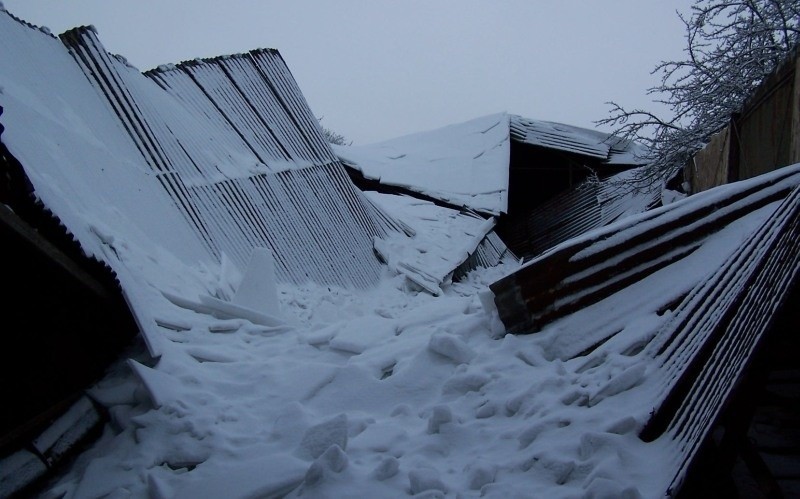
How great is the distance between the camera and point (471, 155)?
14.1m

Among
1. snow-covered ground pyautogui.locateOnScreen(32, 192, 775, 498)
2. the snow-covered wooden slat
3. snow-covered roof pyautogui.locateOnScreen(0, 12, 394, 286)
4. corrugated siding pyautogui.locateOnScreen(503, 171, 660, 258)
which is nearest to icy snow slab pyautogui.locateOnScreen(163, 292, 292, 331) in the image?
snow-covered ground pyautogui.locateOnScreen(32, 192, 775, 498)

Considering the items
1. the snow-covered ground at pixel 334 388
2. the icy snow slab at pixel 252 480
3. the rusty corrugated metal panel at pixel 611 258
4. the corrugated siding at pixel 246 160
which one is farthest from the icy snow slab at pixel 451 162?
the icy snow slab at pixel 252 480

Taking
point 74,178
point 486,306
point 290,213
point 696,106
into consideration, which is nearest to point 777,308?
point 486,306

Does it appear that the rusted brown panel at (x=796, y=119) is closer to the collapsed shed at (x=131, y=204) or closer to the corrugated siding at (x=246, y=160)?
the collapsed shed at (x=131, y=204)

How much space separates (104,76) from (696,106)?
9.21m

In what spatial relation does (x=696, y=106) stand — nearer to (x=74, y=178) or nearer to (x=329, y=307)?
(x=329, y=307)

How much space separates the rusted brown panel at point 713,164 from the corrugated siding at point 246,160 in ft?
13.5

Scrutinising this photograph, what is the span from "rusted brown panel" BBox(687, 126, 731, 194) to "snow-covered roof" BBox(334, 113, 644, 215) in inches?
101

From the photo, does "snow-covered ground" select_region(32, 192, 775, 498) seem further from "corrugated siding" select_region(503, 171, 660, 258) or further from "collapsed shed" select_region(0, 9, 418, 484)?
"corrugated siding" select_region(503, 171, 660, 258)

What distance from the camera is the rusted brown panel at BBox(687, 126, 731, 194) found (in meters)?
6.82

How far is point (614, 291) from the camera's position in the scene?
3.35 m

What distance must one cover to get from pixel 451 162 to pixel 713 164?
690cm

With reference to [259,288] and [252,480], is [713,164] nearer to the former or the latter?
[259,288]

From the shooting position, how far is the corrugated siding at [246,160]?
6.23m
